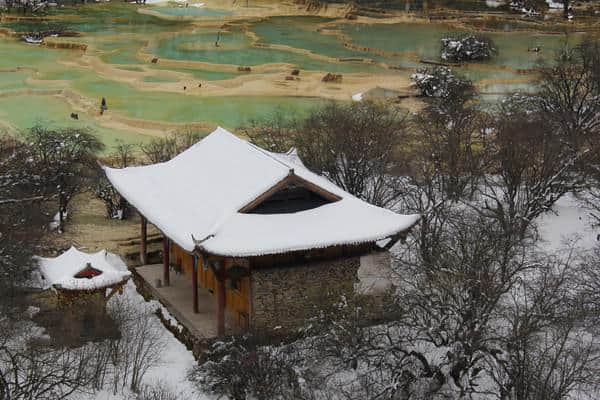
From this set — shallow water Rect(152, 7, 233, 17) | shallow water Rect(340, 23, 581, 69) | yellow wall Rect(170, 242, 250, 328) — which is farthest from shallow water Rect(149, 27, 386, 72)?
yellow wall Rect(170, 242, 250, 328)

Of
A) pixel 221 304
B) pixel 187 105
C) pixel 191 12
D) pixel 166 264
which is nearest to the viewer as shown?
pixel 221 304

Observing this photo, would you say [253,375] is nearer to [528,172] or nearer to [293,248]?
[293,248]

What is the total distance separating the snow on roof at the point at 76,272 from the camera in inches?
1004

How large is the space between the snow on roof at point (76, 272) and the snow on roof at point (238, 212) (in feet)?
5.95

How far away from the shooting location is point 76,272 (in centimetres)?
2583

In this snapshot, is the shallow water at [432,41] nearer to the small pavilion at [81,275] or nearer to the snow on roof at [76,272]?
the snow on roof at [76,272]

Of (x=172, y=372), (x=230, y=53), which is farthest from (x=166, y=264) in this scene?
(x=230, y=53)

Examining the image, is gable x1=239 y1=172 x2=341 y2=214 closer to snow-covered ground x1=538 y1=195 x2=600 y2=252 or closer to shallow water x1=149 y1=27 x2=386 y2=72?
snow-covered ground x1=538 y1=195 x2=600 y2=252

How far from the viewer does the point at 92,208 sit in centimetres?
3931

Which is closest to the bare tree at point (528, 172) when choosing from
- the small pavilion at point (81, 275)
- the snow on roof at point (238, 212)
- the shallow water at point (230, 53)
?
the snow on roof at point (238, 212)

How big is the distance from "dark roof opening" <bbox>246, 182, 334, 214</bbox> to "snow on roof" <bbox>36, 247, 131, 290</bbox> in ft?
14.3

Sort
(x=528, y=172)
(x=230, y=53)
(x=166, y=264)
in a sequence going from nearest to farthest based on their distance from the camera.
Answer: (x=166, y=264) < (x=528, y=172) < (x=230, y=53)

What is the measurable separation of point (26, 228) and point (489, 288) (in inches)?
584

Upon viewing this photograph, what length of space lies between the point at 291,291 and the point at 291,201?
8.09 ft
